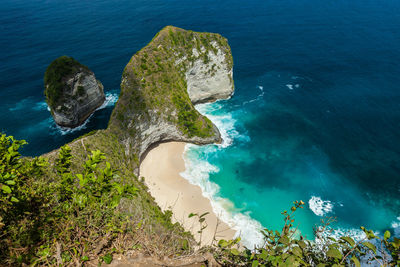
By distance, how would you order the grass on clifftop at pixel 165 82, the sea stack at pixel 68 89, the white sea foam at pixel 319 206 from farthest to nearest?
the sea stack at pixel 68 89 → the grass on clifftop at pixel 165 82 → the white sea foam at pixel 319 206

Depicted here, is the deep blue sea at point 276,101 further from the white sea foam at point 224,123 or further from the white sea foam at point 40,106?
the white sea foam at point 40,106

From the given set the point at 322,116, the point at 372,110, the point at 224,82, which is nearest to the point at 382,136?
Result: the point at 372,110

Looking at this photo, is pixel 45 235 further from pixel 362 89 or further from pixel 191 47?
pixel 362 89

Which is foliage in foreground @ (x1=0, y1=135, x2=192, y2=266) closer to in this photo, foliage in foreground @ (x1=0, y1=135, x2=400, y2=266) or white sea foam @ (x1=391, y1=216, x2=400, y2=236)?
foliage in foreground @ (x1=0, y1=135, x2=400, y2=266)

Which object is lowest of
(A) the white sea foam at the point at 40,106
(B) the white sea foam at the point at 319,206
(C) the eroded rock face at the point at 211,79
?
(B) the white sea foam at the point at 319,206

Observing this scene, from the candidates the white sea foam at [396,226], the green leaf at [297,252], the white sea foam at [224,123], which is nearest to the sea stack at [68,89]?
the white sea foam at [224,123]

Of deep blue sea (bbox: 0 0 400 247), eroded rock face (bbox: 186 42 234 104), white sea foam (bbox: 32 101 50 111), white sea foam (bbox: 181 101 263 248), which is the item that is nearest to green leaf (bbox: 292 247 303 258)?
white sea foam (bbox: 181 101 263 248)

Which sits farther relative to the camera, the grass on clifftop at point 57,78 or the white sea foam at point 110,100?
the white sea foam at point 110,100
